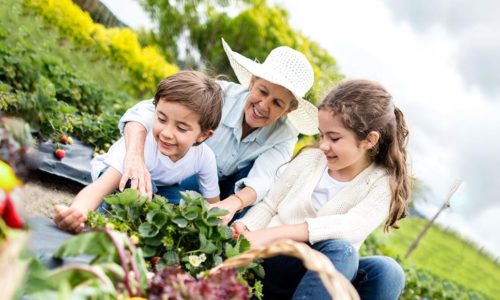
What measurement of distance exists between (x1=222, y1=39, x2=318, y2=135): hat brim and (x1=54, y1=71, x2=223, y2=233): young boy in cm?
26

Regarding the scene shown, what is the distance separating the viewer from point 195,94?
6.28ft

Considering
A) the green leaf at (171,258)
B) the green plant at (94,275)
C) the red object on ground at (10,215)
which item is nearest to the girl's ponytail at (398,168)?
the green leaf at (171,258)

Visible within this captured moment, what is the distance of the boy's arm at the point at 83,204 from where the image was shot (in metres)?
1.52

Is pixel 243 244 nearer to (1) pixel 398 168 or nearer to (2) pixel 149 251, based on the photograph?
(2) pixel 149 251

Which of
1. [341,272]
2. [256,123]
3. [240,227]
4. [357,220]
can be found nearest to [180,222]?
[240,227]

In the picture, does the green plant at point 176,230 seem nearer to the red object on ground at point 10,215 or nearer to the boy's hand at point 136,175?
the boy's hand at point 136,175

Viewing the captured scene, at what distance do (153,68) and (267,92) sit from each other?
196 inches

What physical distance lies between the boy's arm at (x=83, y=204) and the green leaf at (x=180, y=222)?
272 millimetres

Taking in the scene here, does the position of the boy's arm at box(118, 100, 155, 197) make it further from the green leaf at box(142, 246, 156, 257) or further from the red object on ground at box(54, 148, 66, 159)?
the red object on ground at box(54, 148, 66, 159)

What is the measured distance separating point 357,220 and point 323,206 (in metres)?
0.16

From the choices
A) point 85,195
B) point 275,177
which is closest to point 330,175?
point 275,177

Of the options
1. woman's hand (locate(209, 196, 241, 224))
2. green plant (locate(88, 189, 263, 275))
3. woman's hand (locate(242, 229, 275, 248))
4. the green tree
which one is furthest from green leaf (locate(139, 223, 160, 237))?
the green tree

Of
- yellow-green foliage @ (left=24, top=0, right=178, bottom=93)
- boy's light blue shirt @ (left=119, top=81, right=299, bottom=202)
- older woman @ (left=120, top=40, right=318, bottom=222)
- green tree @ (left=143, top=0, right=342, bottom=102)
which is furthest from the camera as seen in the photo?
green tree @ (left=143, top=0, right=342, bottom=102)

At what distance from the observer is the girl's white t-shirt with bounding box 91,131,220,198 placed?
2078 mm
